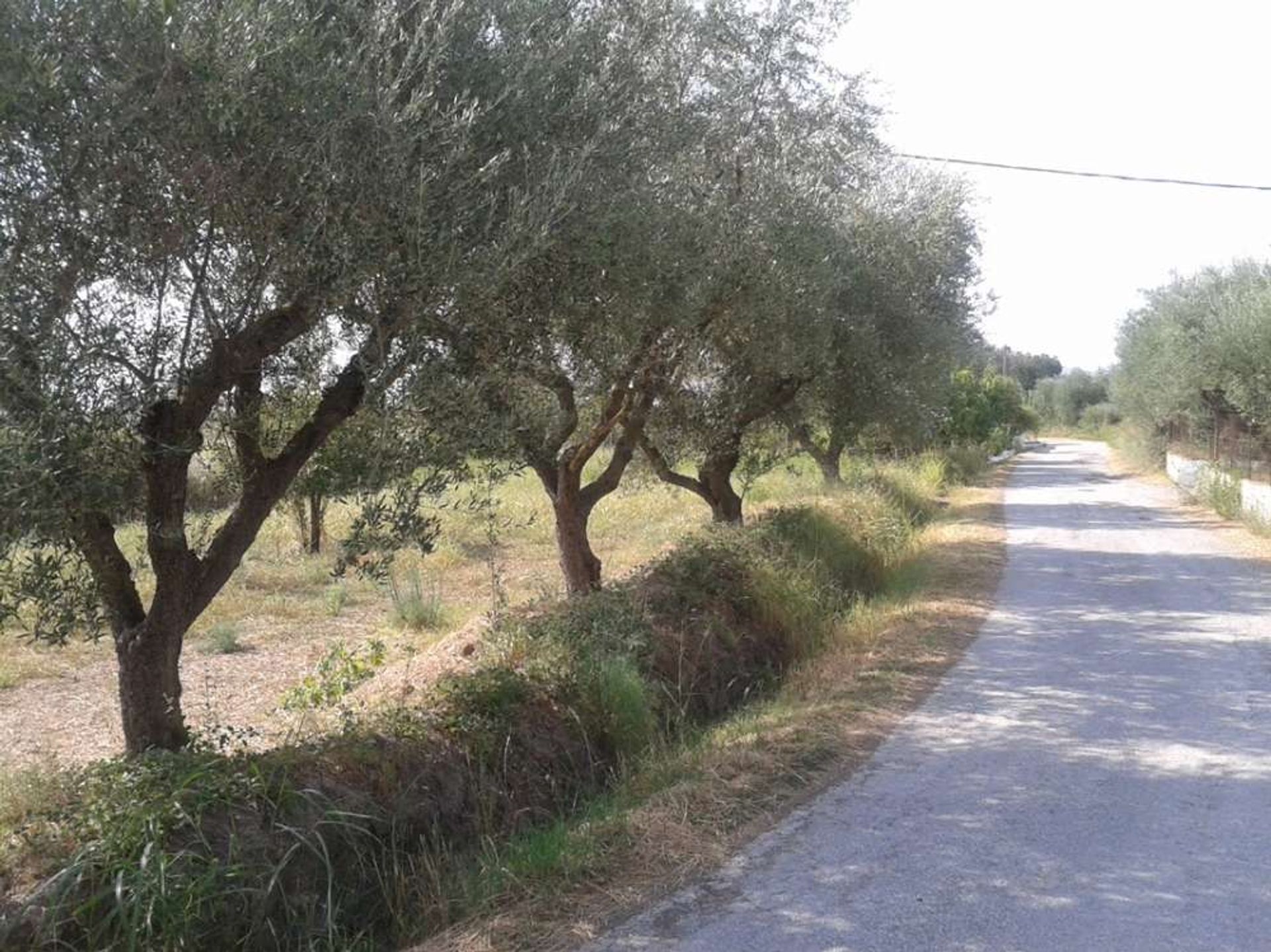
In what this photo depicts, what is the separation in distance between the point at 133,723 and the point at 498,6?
14.3ft

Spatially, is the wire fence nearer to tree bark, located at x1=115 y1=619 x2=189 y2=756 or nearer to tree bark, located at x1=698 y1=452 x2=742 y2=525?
tree bark, located at x1=698 y1=452 x2=742 y2=525

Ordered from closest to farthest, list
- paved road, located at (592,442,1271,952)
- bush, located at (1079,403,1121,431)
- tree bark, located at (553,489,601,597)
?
paved road, located at (592,442,1271,952) < tree bark, located at (553,489,601,597) < bush, located at (1079,403,1121,431)

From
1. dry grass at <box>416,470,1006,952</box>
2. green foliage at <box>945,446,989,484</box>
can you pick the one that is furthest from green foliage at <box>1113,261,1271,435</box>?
dry grass at <box>416,470,1006,952</box>

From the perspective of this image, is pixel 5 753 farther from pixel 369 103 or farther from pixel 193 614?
pixel 369 103

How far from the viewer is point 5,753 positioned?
8.70m

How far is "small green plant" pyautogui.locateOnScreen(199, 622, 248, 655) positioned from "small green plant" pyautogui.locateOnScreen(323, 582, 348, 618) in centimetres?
198

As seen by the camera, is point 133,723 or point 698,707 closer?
point 133,723

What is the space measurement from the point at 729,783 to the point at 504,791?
1396mm

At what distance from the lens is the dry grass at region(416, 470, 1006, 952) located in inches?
200

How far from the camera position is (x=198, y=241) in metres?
5.63

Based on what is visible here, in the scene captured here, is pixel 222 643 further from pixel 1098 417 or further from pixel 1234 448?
pixel 1098 417

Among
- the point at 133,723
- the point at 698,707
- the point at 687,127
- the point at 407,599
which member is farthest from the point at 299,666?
the point at 687,127

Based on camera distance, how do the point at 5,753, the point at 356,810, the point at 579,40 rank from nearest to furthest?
the point at 356,810 < the point at 579,40 < the point at 5,753

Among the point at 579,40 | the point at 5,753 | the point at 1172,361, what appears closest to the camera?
the point at 579,40
